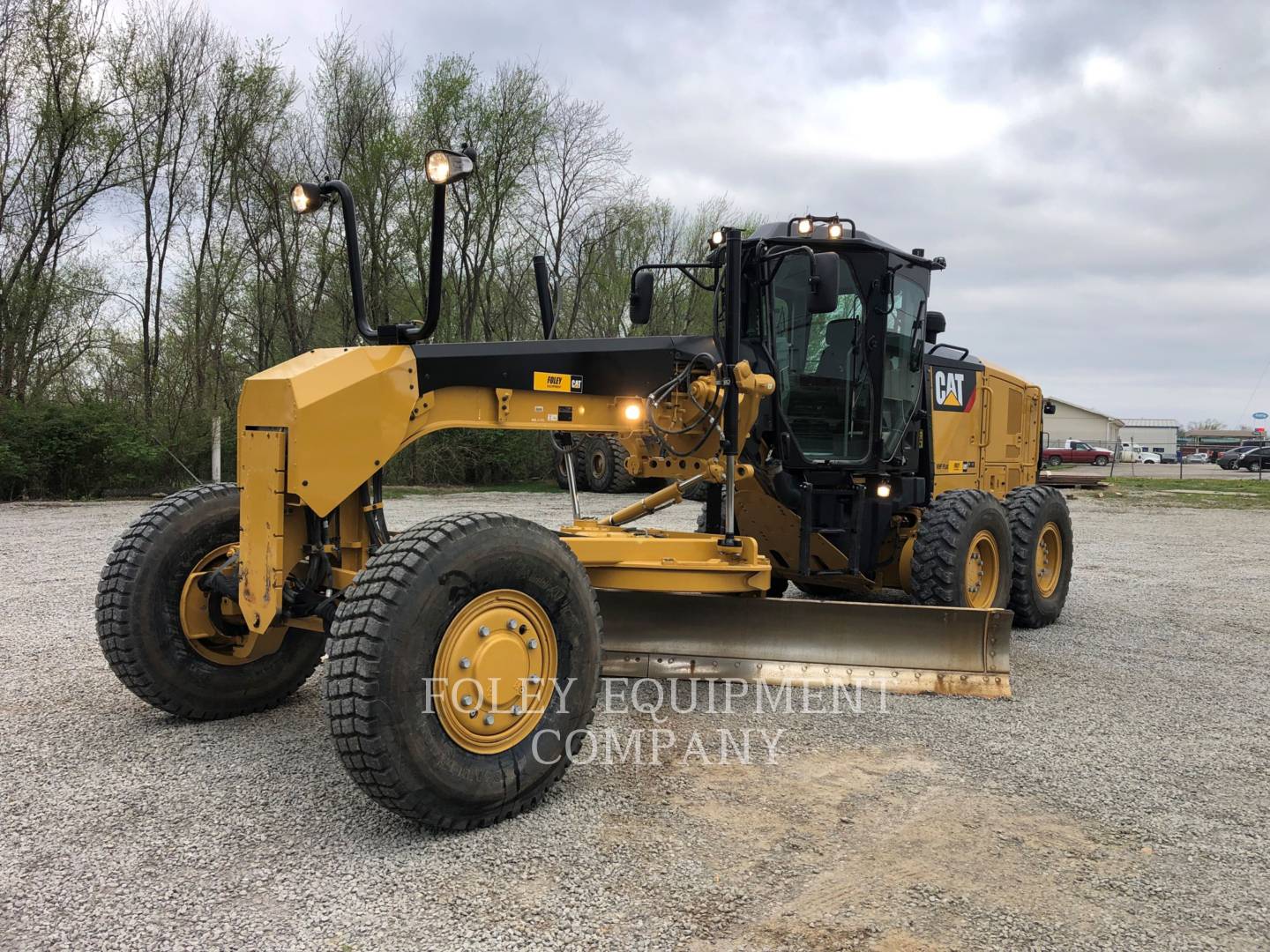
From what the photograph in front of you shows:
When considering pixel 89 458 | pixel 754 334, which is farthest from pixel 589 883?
pixel 89 458

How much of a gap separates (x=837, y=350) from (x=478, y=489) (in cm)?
A: 1610

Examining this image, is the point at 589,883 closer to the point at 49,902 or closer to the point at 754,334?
the point at 49,902

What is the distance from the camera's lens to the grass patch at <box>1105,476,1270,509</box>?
21.0 metres

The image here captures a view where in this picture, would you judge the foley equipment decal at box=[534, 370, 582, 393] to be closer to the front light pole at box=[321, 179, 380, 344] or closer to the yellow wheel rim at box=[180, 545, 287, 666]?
the front light pole at box=[321, 179, 380, 344]

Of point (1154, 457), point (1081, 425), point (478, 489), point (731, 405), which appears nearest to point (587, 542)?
point (731, 405)

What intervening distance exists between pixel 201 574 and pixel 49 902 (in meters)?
1.66

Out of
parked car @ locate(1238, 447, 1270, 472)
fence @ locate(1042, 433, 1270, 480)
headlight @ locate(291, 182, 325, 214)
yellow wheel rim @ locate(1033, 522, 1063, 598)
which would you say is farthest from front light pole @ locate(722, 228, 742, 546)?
parked car @ locate(1238, 447, 1270, 472)

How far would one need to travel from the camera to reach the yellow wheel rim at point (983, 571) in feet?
20.5

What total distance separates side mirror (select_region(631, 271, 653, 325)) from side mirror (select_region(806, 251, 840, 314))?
3.13ft

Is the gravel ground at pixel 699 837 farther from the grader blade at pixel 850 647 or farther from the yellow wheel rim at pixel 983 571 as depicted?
the yellow wheel rim at pixel 983 571

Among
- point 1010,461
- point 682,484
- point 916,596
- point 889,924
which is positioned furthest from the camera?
point 1010,461

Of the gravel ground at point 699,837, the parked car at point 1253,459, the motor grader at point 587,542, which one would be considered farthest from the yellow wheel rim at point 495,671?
the parked car at point 1253,459

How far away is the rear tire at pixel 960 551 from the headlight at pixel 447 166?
382cm

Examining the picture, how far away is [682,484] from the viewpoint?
5.48 meters
